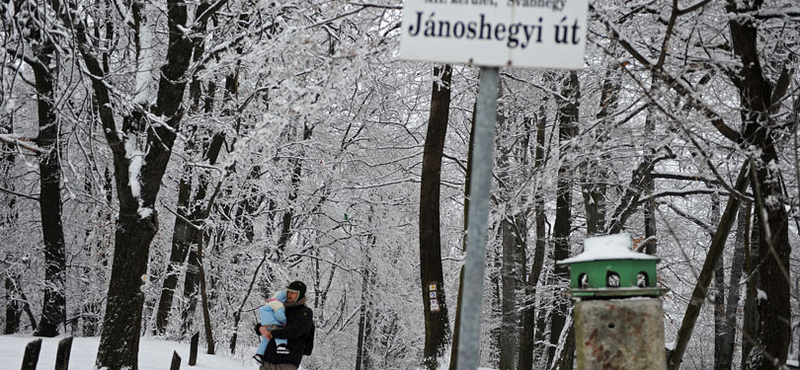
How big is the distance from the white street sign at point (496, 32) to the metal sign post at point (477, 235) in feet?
0.51

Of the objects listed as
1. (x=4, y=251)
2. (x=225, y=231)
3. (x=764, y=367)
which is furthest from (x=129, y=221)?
(x=4, y=251)

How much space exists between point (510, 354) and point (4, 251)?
41.3 feet

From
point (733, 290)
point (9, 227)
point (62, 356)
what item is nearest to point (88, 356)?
point (62, 356)

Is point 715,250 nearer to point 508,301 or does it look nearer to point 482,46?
point 482,46

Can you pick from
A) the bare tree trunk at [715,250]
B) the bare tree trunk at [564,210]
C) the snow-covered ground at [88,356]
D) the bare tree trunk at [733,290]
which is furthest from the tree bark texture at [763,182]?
the snow-covered ground at [88,356]

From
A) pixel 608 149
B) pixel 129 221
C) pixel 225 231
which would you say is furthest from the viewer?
pixel 225 231

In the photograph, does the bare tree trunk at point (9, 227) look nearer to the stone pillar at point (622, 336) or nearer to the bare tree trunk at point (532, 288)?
the bare tree trunk at point (532, 288)

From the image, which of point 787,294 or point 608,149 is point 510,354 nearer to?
point 608,149

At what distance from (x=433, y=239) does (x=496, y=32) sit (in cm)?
709

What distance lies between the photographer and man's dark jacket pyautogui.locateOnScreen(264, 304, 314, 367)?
6766 millimetres

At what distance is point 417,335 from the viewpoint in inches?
1151

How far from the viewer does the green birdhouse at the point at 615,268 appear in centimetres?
405

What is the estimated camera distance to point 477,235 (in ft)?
8.02

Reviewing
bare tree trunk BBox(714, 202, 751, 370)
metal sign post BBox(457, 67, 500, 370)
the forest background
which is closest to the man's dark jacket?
the forest background
